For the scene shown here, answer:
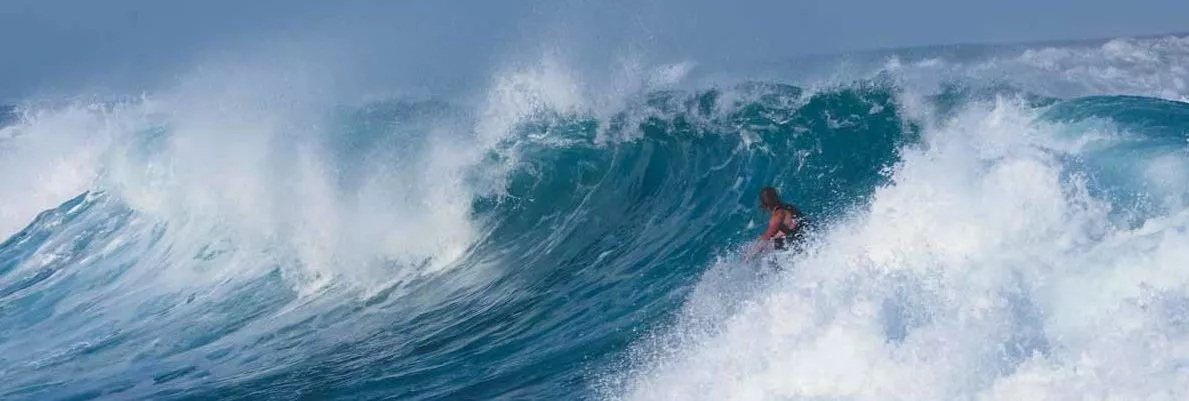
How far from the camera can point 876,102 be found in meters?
14.7

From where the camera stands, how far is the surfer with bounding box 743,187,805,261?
930 centimetres

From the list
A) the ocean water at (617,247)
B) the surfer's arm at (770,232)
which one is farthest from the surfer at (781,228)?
the ocean water at (617,247)

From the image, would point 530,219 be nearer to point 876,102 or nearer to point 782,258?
point 876,102

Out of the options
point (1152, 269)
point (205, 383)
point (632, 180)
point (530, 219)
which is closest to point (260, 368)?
point (205, 383)

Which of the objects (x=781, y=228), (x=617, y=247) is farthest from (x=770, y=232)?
(x=617, y=247)

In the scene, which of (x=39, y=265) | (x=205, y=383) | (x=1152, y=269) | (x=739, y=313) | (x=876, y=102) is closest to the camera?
(x=1152, y=269)

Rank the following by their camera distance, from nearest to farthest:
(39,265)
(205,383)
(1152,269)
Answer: (1152,269) < (205,383) < (39,265)

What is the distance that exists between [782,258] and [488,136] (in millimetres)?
7466

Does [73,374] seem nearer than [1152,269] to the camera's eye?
No

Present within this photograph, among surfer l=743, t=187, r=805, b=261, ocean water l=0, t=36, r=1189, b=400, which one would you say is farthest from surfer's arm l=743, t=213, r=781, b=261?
ocean water l=0, t=36, r=1189, b=400

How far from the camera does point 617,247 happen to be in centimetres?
1279

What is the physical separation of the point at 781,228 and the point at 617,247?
3.67 meters

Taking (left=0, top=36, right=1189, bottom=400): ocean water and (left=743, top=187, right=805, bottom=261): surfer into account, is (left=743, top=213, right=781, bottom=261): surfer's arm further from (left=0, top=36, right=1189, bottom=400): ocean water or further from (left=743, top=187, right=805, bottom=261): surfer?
(left=0, top=36, right=1189, bottom=400): ocean water

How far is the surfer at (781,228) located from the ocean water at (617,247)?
223 mm
